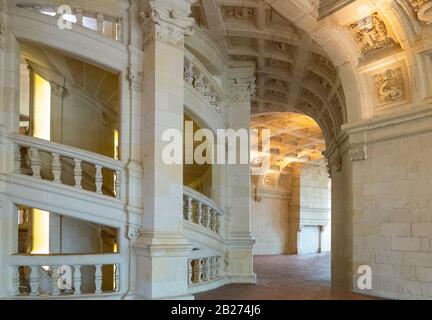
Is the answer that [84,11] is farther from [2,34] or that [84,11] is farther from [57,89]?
[57,89]

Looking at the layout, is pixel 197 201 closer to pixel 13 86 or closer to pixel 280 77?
pixel 13 86

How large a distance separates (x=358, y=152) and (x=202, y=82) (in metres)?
3.40

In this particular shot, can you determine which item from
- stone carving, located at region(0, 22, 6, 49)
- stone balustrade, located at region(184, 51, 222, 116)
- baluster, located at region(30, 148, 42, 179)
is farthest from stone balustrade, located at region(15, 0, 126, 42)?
baluster, located at region(30, 148, 42, 179)

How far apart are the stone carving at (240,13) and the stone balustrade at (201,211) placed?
11.6 feet

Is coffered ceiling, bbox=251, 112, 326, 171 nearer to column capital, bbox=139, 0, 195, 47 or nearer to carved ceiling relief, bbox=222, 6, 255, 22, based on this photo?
carved ceiling relief, bbox=222, 6, 255, 22

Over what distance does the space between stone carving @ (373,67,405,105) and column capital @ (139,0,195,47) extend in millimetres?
3407

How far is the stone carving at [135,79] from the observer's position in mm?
6715

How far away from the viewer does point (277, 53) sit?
964 cm

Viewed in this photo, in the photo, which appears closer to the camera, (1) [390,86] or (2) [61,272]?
(2) [61,272]

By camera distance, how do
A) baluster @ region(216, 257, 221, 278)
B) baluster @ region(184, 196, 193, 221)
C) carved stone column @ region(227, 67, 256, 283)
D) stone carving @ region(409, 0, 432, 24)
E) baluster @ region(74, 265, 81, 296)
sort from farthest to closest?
1. carved stone column @ region(227, 67, 256, 283)
2. baluster @ region(216, 257, 221, 278)
3. baluster @ region(184, 196, 193, 221)
4. stone carving @ region(409, 0, 432, 24)
5. baluster @ region(74, 265, 81, 296)

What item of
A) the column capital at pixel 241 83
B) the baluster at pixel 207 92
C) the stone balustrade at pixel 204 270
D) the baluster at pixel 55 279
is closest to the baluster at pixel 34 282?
the baluster at pixel 55 279

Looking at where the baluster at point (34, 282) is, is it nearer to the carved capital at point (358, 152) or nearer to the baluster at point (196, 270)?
the baluster at point (196, 270)

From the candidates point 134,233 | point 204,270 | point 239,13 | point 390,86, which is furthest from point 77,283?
point 390,86

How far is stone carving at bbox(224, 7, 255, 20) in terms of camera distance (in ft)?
27.3
